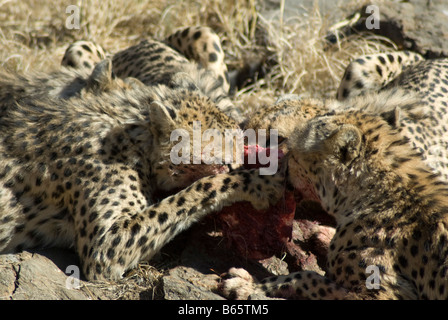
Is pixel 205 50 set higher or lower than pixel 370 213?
higher

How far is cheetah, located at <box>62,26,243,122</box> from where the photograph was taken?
5.91 meters

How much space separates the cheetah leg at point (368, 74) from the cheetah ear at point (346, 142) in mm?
2192

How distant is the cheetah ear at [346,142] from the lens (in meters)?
3.45

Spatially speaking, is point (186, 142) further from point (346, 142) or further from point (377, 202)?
point (377, 202)

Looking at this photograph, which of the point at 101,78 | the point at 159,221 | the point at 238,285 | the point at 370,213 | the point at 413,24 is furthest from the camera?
the point at 413,24

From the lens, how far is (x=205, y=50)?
6.30 meters

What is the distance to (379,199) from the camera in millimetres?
3439

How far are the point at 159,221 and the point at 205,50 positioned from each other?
2.84m

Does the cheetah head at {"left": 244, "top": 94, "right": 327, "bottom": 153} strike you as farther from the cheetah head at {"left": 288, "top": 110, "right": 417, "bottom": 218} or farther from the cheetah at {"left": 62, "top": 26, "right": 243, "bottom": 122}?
the cheetah at {"left": 62, "top": 26, "right": 243, "bottom": 122}

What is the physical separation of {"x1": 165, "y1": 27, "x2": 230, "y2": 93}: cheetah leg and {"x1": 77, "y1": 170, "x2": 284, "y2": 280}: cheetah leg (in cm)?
242

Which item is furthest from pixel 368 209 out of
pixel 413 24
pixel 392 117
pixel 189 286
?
pixel 413 24

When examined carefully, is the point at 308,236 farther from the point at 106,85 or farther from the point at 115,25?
the point at 115,25

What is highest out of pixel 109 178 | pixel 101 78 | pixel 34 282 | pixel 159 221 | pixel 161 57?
pixel 101 78

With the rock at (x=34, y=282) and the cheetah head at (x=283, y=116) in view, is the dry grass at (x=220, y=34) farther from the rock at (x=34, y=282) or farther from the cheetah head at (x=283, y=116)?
the rock at (x=34, y=282)
